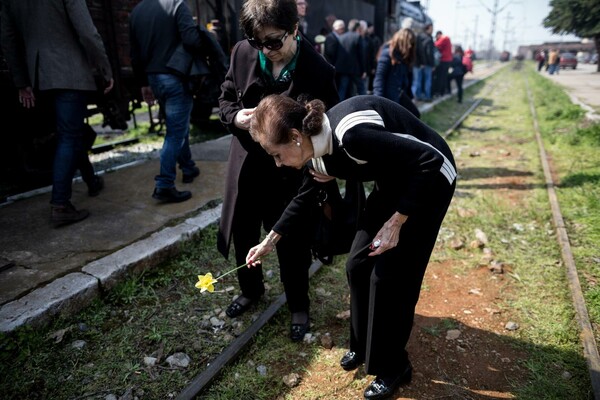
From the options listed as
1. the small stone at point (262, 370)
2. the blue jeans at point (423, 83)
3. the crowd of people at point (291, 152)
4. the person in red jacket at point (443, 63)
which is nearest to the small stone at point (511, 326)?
the crowd of people at point (291, 152)

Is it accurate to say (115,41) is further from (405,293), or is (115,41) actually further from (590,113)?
(590,113)

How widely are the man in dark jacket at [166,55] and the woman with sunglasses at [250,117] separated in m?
1.86

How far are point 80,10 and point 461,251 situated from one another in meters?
4.11

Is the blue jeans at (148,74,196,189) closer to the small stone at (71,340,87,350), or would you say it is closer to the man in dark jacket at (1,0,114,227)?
the man in dark jacket at (1,0,114,227)

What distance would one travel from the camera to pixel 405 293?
6.74 feet

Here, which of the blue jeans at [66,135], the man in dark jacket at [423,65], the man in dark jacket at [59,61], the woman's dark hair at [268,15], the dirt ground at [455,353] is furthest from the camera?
the man in dark jacket at [423,65]

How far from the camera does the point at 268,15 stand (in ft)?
6.66

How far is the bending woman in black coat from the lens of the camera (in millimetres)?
1720

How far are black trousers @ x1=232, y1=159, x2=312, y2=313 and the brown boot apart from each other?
6.45ft

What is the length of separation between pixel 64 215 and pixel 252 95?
2.44 m

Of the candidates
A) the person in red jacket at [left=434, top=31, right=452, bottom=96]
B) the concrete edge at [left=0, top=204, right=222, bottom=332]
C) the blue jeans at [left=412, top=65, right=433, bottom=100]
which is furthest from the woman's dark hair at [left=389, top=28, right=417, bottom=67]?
the person in red jacket at [left=434, top=31, right=452, bottom=96]

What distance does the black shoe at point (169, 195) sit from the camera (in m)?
4.29

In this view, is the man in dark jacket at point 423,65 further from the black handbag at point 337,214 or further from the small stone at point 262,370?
the small stone at point 262,370

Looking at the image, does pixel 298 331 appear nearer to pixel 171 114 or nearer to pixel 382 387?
pixel 382 387
